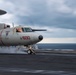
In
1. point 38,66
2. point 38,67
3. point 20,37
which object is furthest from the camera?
point 20,37

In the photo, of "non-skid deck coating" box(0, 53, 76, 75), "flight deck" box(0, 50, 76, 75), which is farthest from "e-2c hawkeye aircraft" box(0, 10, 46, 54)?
"non-skid deck coating" box(0, 53, 76, 75)

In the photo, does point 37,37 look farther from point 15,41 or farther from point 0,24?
point 0,24

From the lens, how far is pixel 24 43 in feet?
123

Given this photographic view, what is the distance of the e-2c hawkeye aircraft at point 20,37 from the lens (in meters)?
36.4

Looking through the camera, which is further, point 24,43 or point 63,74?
point 24,43

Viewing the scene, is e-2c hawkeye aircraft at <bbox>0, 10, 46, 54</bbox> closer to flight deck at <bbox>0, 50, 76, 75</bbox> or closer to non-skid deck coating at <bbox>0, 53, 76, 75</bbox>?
flight deck at <bbox>0, 50, 76, 75</bbox>

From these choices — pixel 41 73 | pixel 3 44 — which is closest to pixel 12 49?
pixel 3 44

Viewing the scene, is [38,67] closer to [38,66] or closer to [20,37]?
[38,66]

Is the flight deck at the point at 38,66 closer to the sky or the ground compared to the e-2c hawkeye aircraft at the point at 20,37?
closer to the ground

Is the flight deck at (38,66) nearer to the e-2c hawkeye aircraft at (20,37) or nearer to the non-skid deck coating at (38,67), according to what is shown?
the non-skid deck coating at (38,67)

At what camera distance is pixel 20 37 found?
1469 inches

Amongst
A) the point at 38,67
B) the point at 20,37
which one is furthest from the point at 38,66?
the point at 20,37

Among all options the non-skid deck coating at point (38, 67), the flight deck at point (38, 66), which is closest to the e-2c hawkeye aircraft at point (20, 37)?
the flight deck at point (38, 66)

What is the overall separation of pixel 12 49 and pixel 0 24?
570 cm
